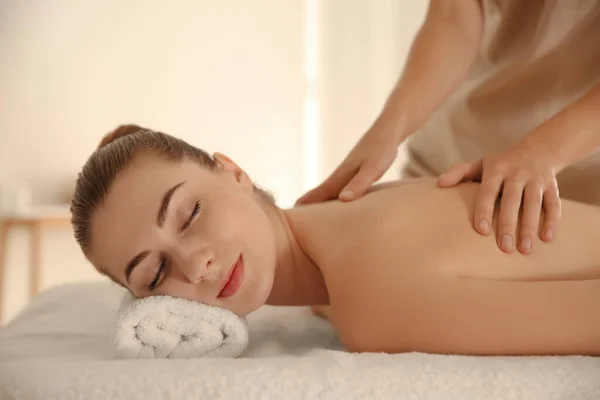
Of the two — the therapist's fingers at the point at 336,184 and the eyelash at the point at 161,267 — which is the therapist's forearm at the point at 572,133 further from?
the eyelash at the point at 161,267

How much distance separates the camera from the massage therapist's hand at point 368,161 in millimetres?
1142

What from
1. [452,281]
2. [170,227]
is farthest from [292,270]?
[452,281]

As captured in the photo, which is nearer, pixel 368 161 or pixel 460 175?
pixel 460 175

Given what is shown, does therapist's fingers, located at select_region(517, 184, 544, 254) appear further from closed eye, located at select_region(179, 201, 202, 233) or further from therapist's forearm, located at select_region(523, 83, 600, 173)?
closed eye, located at select_region(179, 201, 202, 233)

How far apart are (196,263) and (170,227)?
0.08 m

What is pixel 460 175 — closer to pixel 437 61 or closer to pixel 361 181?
pixel 361 181

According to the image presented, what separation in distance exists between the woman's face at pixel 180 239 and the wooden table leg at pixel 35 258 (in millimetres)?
1579

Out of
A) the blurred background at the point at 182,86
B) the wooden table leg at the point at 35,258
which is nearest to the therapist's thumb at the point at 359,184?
the blurred background at the point at 182,86

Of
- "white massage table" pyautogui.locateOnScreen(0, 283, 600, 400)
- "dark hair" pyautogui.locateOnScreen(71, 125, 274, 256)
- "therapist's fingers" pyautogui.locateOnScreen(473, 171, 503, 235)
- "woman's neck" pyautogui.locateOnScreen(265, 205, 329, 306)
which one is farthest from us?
"woman's neck" pyautogui.locateOnScreen(265, 205, 329, 306)

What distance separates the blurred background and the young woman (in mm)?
1534

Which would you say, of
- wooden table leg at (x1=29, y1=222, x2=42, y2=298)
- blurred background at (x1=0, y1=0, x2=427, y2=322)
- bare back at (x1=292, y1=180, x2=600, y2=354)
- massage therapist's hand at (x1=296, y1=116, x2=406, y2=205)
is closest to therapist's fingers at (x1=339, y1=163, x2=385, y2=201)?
massage therapist's hand at (x1=296, y1=116, x2=406, y2=205)

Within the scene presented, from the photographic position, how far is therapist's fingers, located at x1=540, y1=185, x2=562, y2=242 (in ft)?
2.67

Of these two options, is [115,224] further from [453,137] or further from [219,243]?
[453,137]

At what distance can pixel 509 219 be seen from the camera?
81cm
